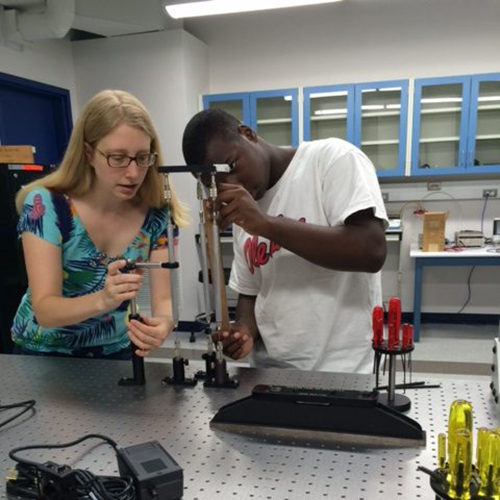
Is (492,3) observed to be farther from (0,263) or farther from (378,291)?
(0,263)

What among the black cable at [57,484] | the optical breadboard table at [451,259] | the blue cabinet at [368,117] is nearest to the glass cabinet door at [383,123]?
A: the blue cabinet at [368,117]

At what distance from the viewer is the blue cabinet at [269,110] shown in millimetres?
3889

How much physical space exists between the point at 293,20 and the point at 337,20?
379 mm

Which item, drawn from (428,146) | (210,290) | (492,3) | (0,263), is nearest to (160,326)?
(210,290)

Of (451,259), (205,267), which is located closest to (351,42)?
(451,259)

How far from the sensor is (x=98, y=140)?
109 centimetres

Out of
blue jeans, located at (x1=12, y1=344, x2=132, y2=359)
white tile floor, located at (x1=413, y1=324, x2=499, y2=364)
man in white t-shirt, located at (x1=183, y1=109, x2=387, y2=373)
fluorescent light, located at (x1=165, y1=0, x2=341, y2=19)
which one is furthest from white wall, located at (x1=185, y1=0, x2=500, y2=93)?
blue jeans, located at (x1=12, y1=344, x2=132, y2=359)

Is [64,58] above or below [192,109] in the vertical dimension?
above

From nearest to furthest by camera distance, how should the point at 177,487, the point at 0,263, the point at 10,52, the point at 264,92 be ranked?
the point at 177,487 → the point at 0,263 → the point at 10,52 → the point at 264,92

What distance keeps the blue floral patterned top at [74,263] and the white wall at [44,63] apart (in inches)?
108

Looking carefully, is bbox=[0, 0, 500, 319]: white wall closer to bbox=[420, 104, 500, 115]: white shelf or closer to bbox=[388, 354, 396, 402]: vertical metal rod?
bbox=[420, 104, 500, 115]: white shelf

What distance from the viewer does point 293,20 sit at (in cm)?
396

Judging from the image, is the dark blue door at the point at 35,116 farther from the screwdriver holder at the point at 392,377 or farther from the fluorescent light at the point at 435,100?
the screwdriver holder at the point at 392,377

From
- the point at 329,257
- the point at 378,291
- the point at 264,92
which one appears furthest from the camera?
the point at 264,92
